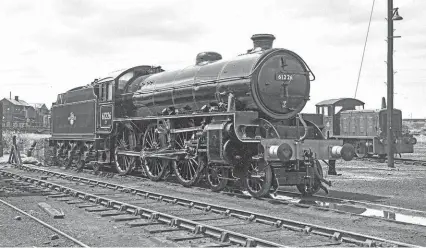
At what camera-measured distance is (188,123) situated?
40.7ft

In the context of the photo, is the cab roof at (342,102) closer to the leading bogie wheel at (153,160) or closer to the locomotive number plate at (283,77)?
the leading bogie wheel at (153,160)

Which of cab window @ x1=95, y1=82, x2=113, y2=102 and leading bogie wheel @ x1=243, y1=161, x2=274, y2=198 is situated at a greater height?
cab window @ x1=95, y1=82, x2=113, y2=102

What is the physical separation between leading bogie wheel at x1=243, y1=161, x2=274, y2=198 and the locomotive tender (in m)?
0.02

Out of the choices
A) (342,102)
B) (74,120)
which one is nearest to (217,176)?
(74,120)

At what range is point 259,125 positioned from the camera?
10500mm

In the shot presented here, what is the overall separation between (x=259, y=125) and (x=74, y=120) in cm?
992

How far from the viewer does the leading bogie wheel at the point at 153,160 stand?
13.4 meters

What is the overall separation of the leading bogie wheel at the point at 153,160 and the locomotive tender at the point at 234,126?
1.1 inches

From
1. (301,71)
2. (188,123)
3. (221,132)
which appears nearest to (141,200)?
(221,132)

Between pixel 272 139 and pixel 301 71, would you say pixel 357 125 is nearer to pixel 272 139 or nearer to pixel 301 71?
pixel 301 71

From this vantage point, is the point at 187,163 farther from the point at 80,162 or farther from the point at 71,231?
the point at 80,162

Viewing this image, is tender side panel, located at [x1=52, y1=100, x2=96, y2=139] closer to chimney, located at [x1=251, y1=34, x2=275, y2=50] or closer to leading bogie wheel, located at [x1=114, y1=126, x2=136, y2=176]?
leading bogie wheel, located at [x1=114, y1=126, x2=136, y2=176]

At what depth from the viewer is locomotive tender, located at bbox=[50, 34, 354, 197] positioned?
33.4ft

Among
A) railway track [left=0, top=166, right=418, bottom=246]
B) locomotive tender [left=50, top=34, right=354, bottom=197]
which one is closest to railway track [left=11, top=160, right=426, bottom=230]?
locomotive tender [left=50, top=34, right=354, bottom=197]
